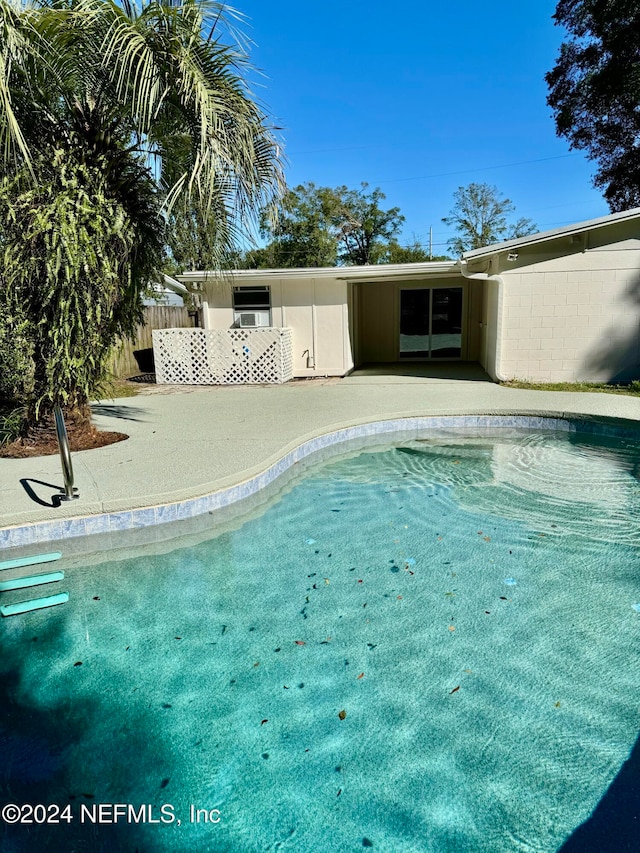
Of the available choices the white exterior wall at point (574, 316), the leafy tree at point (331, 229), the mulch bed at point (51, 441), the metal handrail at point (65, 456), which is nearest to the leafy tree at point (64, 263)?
the metal handrail at point (65, 456)

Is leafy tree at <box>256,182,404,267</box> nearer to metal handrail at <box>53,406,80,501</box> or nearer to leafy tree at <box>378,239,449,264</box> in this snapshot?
leafy tree at <box>378,239,449,264</box>

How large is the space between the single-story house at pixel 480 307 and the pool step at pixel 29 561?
23.6ft

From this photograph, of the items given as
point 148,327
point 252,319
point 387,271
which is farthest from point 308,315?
point 148,327

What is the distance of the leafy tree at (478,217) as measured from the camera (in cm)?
3900

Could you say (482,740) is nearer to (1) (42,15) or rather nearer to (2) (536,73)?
(1) (42,15)

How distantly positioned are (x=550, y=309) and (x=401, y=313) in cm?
545

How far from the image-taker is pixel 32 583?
150 inches

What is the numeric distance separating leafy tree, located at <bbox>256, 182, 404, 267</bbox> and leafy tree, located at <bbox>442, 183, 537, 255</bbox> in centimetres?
545

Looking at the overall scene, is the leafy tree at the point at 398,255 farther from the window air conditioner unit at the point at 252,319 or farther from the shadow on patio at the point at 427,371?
the window air conditioner unit at the point at 252,319

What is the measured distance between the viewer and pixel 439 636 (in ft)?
10.8

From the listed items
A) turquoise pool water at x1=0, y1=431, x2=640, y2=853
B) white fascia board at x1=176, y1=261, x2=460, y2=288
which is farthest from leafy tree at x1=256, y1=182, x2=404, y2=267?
turquoise pool water at x1=0, y1=431, x2=640, y2=853

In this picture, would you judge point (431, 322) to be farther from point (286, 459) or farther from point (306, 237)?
point (306, 237)

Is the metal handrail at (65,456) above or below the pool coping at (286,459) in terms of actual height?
above

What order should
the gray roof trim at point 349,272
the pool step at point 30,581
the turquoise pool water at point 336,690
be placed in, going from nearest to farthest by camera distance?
the turquoise pool water at point 336,690
the pool step at point 30,581
the gray roof trim at point 349,272
